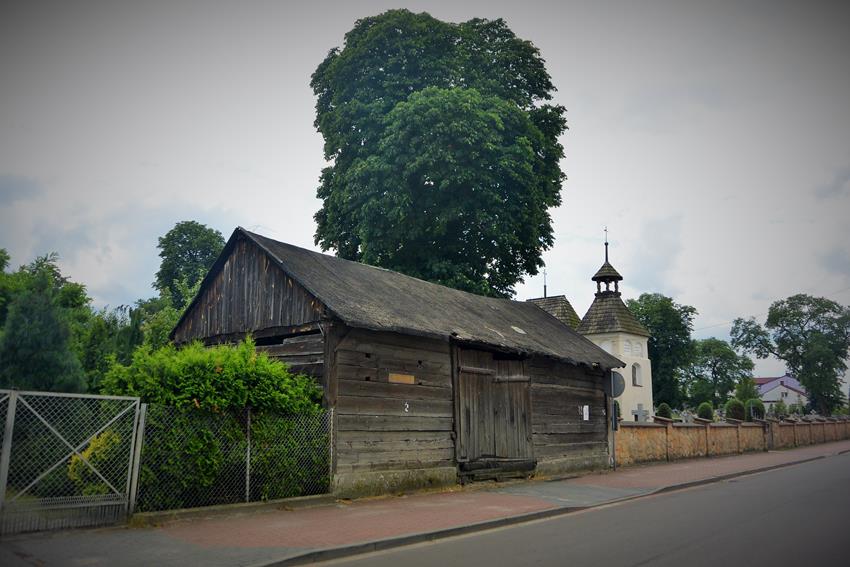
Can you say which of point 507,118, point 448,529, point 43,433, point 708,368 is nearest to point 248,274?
point 43,433

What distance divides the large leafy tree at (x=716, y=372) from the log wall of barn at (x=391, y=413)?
296 feet

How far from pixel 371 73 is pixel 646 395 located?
35382 millimetres

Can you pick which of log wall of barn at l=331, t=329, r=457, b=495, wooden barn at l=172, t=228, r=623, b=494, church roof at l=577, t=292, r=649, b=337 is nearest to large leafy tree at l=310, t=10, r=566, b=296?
wooden barn at l=172, t=228, r=623, b=494

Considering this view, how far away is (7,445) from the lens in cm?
854

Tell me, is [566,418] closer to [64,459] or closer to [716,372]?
[64,459]

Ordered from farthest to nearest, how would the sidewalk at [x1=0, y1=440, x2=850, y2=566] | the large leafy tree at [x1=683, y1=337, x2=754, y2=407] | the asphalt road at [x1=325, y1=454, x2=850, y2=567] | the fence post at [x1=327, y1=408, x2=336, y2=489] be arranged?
1. the large leafy tree at [x1=683, y1=337, x2=754, y2=407]
2. the fence post at [x1=327, y1=408, x2=336, y2=489]
3. the sidewalk at [x1=0, y1=440, x2=850, y2=566]
4. the asphalt road at [x1=325, y1=454, x2=850, y2=567]

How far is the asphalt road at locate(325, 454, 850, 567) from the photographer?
25.2 feet

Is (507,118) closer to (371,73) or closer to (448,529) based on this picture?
(371,73)

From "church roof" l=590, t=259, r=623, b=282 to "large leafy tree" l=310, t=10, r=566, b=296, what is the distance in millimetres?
23022

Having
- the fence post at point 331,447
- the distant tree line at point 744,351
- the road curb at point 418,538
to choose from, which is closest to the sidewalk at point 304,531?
the road curb at point 418,538

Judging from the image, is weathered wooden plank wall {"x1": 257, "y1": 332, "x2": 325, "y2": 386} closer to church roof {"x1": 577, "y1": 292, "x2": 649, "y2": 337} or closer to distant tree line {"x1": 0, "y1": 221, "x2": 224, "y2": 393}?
distant tree line {"x1": 0, "y1": 221, "x2": 224, "y2": 393}

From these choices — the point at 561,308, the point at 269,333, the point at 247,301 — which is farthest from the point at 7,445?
the point at 561,308

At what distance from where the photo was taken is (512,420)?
17891 mm

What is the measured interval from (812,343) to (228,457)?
88.5 m
